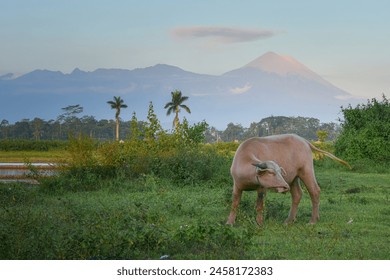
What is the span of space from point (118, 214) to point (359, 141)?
16.8m

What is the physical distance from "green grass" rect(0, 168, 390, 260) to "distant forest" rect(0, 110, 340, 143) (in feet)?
81.5

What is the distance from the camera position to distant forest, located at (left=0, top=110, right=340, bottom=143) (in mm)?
40781

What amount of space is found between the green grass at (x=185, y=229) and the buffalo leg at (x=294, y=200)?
0.59 feet

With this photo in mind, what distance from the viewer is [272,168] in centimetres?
1116

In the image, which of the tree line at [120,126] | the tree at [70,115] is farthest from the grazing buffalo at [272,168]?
the tree at [70,115]

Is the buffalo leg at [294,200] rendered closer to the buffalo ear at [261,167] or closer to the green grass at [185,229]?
the green grass at [185,229]

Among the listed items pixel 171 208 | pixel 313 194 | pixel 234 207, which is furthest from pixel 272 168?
pixel 171 208

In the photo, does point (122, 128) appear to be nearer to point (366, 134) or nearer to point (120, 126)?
point (120, 126)

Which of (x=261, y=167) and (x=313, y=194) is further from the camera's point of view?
(x=313, y=194)

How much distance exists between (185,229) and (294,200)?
9.92 feet

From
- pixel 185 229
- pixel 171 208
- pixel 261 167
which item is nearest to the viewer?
pixel 185 229

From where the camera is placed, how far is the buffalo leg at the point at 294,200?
11969 mm
